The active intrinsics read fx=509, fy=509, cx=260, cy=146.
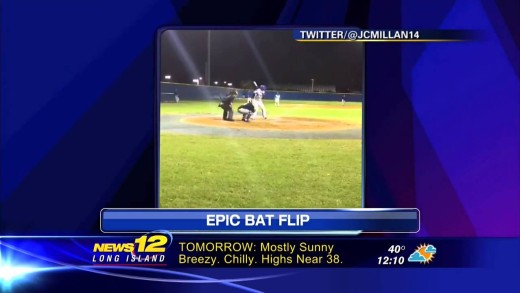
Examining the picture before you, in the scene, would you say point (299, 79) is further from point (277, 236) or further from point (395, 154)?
point (277, 236)

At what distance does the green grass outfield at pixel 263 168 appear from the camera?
197 centimetres

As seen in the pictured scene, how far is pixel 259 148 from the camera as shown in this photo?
2000 millimetres

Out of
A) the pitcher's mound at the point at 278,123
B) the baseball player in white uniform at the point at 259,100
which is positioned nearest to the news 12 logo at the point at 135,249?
the pitcher's mound at the point at 278,123

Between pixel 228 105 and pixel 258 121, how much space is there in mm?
135

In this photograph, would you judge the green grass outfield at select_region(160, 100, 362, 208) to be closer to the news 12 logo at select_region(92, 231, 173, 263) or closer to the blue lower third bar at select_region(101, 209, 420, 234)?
the blue lower third bar at select_region(101, 209, 420, 234)

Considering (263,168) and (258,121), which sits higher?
(258,121)

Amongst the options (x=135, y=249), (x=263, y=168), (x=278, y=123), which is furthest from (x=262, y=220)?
(x=135, y=249)

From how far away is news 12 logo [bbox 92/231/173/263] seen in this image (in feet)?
6.44

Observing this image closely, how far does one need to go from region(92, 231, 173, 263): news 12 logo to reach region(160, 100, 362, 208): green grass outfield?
139 mm

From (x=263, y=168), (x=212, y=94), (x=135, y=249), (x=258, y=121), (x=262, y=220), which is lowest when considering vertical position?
(x=135, y=249)

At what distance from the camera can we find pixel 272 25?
198 centimetres

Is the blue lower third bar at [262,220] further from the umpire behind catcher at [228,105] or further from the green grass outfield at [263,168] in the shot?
the umpire behind catcher at [228,105]

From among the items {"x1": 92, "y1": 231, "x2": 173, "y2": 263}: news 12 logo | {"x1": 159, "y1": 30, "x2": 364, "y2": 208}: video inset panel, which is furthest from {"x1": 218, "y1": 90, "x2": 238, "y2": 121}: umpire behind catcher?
{"x1": 92, "y1": 231, "x2": 173, "y2": 263}: news 12 logo

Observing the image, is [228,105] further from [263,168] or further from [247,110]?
[263,168]
